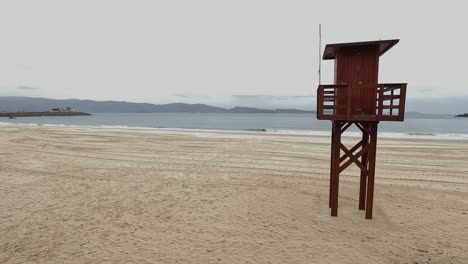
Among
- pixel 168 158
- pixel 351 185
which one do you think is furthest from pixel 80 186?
pixel 351 185

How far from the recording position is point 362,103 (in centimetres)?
781

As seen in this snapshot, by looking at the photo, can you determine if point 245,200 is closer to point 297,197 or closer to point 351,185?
point 297,197

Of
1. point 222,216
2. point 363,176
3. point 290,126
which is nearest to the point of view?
point 222,216

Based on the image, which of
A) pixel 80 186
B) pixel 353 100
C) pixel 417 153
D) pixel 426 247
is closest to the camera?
pixel 426 247

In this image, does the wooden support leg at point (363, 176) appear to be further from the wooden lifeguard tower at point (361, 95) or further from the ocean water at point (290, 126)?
the ocean water at point (290, 126)

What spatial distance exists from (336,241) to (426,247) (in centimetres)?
240

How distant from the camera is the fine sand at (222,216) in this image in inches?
258

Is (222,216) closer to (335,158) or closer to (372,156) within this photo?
(335,158)

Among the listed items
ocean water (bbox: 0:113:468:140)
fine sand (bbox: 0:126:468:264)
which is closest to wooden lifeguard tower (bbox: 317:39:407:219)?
fine sand (bbox: 0:126:468:264)

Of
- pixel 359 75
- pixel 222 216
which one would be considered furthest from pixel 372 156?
pixel 222 216

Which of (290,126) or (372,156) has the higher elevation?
(372,156)

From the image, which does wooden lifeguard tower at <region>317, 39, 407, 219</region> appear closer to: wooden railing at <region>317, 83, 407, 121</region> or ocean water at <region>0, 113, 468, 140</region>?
wooden railing at <region>317, 83, 407, 121</region>

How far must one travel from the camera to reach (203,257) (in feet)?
20.9

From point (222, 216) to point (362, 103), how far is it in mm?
6049
